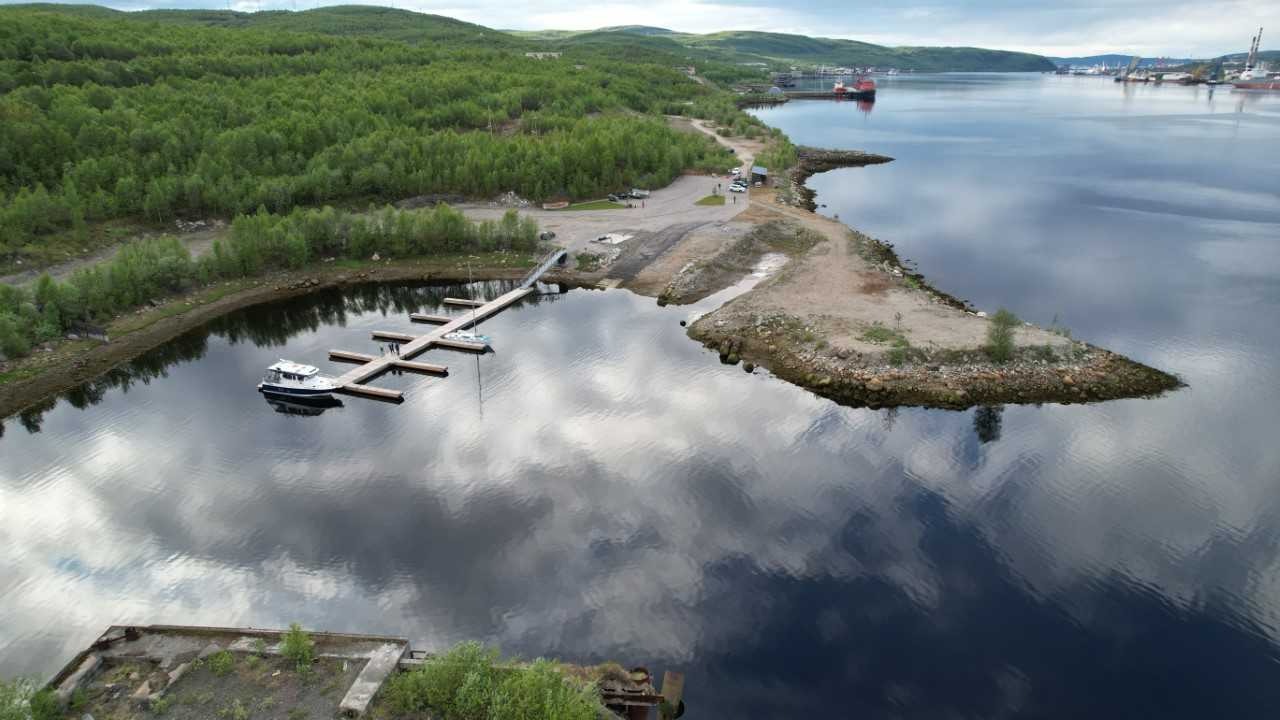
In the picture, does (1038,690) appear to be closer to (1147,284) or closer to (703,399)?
Answer: (703,399)

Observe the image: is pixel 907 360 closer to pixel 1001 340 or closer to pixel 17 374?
pixel 1001 340

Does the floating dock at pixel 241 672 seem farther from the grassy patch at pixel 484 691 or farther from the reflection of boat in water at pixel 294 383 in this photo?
the reflection of boat in water at pixel 294 383

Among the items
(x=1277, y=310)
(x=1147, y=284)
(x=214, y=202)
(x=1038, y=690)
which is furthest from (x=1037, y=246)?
(x=214, y=202)

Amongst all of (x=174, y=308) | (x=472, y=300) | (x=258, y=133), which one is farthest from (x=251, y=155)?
(x=472, y=300)

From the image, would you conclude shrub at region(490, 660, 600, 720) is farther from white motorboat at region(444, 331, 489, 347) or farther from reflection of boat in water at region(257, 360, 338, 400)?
white motorboat at region(444, 331, 489, 347)

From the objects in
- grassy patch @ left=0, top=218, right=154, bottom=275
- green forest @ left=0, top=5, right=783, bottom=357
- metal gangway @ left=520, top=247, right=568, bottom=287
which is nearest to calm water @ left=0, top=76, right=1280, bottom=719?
metal gangway @ left=520, top=247, right=568, bottom=287

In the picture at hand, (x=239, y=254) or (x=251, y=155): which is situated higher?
(x=251, y=155)
